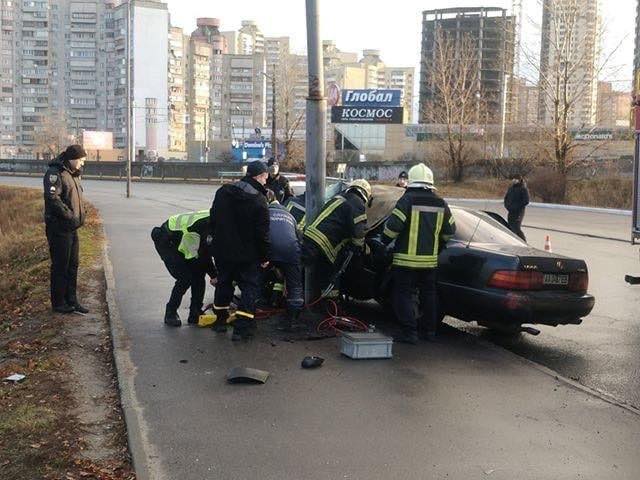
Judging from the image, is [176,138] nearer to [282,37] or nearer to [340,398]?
[282,37]

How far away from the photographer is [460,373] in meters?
6.73

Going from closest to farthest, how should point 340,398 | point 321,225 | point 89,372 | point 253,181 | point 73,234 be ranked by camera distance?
1. point 340,398
2. point 89,372
3. point 253,181
4. point 321,225
5. point 73,234

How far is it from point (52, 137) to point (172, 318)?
9989cm

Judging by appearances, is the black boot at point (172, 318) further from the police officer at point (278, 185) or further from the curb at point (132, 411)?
the police officer at point (278, 185)

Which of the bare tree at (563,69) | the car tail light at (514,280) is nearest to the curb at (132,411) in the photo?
the car tail light at (514,280)

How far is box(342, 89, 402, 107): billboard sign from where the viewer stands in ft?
210

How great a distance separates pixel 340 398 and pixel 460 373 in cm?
135

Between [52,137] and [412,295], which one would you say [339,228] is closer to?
[412,295]

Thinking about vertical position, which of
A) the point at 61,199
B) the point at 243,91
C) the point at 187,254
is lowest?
the point at 187,254

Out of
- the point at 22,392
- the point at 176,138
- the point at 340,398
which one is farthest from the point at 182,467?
the point at 176,138

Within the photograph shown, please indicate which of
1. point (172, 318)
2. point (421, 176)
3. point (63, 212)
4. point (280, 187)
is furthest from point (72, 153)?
point (280, 187)

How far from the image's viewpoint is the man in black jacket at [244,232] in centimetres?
726

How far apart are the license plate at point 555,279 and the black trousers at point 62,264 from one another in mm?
4974

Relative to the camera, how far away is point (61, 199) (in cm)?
831
